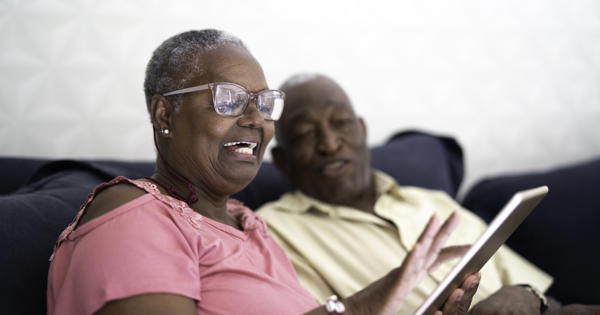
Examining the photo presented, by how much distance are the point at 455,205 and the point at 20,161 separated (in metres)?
1.73

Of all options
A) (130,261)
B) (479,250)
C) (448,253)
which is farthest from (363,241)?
(130,261)

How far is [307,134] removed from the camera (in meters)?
1.91

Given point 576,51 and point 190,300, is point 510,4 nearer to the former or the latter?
point 576,51

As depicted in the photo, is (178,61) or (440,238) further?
(178,61)

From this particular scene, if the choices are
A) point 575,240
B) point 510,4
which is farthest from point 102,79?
point 510,4

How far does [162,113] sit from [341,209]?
92cm

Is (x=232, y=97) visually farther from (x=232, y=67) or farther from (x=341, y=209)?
(x=341, y=209)

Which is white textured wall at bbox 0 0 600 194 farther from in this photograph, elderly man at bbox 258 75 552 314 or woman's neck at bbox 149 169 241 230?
woman's neck at bbox 149 169 241 230

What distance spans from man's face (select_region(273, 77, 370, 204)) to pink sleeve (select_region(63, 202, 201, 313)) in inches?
39.0

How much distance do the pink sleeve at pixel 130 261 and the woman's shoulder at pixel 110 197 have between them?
3 cm

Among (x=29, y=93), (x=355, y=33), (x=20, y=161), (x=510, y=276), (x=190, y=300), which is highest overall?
(x=355, y=33)

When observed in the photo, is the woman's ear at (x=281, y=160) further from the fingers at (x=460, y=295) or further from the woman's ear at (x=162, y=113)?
the fingers at (x=460, y=295)

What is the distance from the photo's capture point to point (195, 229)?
1062mm

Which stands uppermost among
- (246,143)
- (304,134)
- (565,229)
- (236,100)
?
(236,100)
